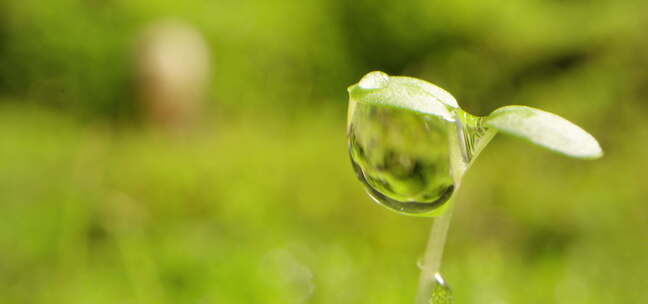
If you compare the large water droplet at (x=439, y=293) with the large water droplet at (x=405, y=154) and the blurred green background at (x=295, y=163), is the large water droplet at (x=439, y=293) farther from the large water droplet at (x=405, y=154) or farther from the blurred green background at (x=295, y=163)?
the blurred green background at (x=295, y=163)

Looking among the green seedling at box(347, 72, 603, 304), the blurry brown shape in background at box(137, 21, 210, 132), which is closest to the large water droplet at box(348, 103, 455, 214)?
the green seedling at box(347, 72, 603, 304)

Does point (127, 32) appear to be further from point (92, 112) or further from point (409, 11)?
point (409, 11)

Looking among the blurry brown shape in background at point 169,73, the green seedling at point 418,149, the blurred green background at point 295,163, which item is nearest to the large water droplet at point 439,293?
the green seedling at point 418,149

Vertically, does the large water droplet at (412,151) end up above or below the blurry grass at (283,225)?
above

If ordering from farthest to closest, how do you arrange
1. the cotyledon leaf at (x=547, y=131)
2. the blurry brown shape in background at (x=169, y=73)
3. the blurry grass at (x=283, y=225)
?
the blurry brown shape in background at (x=169, y=73) → the blurry grass at (x=283, y=225) → the cotyledon leaf at (x=547, y=131)

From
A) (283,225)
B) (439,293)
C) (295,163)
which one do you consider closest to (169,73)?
(295,163)

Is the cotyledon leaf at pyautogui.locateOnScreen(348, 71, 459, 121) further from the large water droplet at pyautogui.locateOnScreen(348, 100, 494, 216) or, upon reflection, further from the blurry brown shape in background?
the blurry brown shape in background

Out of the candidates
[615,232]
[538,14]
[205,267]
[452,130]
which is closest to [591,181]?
[615,232]
